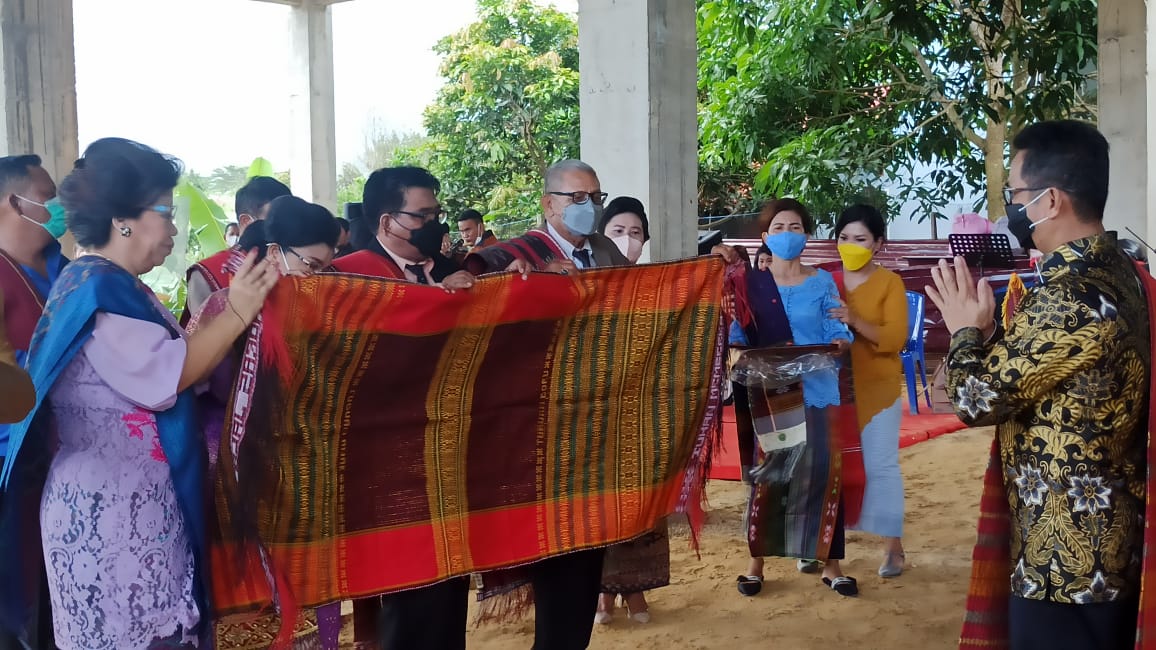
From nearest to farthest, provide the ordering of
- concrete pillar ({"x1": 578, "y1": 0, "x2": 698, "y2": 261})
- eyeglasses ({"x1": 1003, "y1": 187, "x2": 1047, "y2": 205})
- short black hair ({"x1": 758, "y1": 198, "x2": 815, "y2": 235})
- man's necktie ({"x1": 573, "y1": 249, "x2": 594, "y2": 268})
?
eyeglasses ({"x1": 1003, "y1": 187, "x2": 1047, "y2": 205}), man's necktie ({"x1": 573, "y1": 249, "x2": 594, "y2": 268}), short black hair ({"x1": 758, "y1": 198, "x2": 815, "y2": 235}), concrete pillar ({"x1": 578, "y1": 0, "x2": 698, "y2": 261})

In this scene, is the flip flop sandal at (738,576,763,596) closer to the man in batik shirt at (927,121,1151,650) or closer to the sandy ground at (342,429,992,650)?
the sandy ground at (342,429,992,650)

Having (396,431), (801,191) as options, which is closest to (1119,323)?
(396,431)

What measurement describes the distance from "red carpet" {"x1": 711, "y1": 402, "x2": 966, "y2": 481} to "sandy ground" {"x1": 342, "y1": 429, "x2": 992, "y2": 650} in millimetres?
536

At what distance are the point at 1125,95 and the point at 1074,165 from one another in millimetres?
7157

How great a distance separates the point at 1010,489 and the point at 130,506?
207cm

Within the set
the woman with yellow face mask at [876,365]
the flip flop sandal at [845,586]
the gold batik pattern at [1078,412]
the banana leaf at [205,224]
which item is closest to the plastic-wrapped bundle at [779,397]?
the woman with yellow face mask at [876,365]

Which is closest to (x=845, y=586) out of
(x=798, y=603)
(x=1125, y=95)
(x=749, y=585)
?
(x=798, y=603)

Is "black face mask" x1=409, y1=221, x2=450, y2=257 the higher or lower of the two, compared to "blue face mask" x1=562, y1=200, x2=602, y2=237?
lower

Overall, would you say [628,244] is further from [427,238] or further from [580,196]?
[427,238]

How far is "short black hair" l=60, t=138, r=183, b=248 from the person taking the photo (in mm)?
2482

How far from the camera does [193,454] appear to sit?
2537 millimetres

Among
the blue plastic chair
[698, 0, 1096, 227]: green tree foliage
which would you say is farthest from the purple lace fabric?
[698, 0, 1096, 227]: green tree foliage

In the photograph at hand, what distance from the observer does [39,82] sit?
671 cm

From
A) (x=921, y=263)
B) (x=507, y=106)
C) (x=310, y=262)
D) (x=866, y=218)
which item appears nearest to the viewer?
(x=310, y=262)
